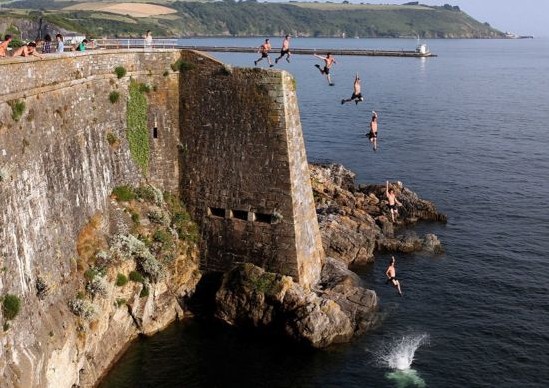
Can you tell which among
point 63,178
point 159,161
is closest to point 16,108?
point 63,178

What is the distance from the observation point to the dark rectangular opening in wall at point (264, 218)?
1270 inches

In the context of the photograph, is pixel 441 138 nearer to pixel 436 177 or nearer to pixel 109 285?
pixel 436 177

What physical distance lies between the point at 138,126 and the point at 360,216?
18.1m

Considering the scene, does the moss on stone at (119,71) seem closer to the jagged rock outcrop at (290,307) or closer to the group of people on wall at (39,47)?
→ the group of people on wall at (39,47)

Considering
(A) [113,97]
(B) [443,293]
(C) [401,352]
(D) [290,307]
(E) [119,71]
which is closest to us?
(C) [401,352]

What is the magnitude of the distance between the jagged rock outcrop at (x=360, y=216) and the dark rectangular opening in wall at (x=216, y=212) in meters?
8.26

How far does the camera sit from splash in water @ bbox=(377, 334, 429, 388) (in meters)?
28.0

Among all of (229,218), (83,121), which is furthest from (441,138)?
(83,121)

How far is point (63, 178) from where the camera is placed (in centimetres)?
2653

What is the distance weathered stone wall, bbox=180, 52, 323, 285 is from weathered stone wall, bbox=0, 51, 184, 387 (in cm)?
139

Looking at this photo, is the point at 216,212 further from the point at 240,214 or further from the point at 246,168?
the point at 246,168

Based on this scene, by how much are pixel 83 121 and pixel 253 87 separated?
8.06m

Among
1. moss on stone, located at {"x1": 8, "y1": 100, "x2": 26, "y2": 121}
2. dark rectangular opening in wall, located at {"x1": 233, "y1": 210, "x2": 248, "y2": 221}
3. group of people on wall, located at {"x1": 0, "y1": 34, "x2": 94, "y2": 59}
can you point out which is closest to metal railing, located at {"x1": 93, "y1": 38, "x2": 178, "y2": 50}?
group of people on wall, located at {"x1": 0, "y1": 34, "x2": 94, "y2": 59}

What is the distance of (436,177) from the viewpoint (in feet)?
197
